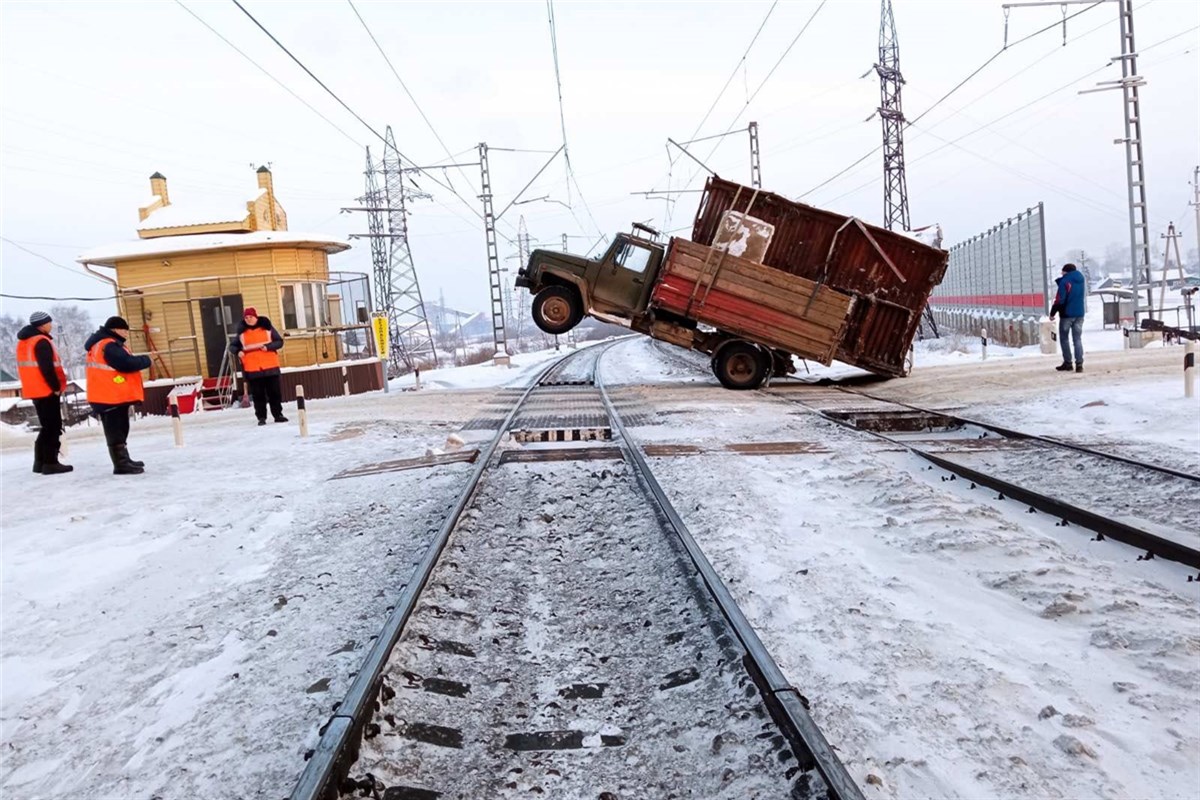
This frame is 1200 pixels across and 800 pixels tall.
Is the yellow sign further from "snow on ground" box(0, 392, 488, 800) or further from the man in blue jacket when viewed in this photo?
the man in blue jacket

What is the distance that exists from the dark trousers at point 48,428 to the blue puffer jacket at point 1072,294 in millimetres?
14553

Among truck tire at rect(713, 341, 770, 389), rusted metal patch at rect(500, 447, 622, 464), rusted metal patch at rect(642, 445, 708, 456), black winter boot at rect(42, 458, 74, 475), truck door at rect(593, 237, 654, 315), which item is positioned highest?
truck door at rect(593, 237, 654, 315)

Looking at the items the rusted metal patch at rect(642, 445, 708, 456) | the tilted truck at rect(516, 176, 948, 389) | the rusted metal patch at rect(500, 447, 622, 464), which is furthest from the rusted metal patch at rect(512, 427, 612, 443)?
the tilted truck at rect(516, 176, 948, 389)

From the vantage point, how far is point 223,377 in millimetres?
22734

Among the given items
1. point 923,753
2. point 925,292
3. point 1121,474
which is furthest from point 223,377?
point 923,753

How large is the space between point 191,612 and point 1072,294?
13.8 metres

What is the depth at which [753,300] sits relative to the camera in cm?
1546

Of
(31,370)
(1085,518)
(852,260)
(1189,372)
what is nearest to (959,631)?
(1085,518)

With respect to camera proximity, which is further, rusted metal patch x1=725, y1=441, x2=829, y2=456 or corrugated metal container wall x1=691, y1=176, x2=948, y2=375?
corrugated metal container wall x1=691, y1=176, x2=948, y2=375

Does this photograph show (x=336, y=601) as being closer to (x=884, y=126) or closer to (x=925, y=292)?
(x=925, y=292)

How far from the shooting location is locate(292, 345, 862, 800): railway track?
3.01m

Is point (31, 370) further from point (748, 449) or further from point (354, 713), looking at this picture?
point (354, 713)

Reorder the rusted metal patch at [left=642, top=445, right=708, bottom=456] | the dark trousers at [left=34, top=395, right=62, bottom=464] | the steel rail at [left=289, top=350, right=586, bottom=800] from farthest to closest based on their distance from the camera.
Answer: the dark trousers at [left=34, top=395, right=62, bottom=464]
the rusted metal patch at [left=642, top=445, right=708, bottom=456]
the steel rail at [left=289, top=350, right=586, bottom=800]

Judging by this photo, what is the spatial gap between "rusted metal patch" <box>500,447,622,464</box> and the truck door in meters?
7.10
